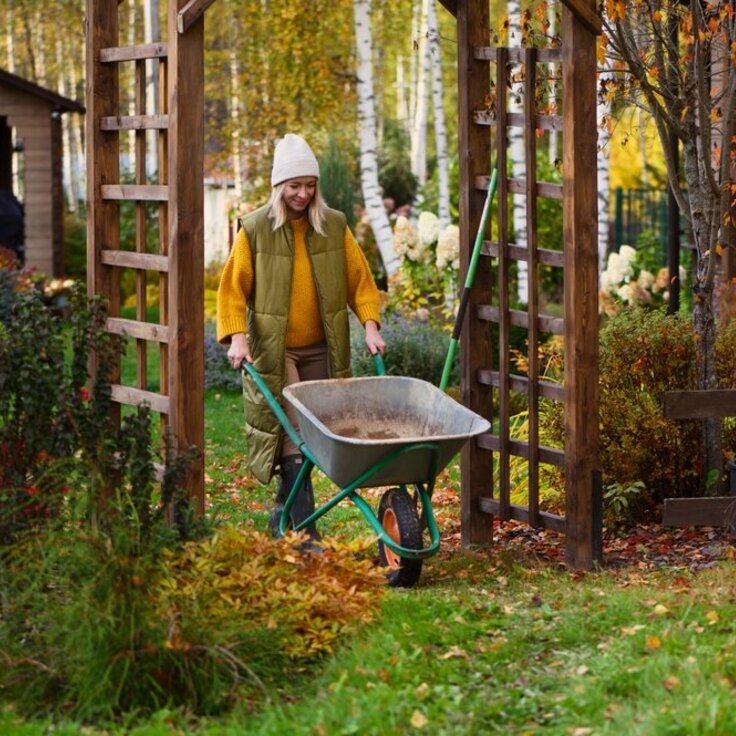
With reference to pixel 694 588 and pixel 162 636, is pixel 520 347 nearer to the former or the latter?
pixel 694 588

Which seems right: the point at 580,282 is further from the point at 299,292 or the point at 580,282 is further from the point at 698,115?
the point at 698,115

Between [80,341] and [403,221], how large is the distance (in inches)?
298

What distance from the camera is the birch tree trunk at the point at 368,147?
1680cm

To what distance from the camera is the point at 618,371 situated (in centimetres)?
750

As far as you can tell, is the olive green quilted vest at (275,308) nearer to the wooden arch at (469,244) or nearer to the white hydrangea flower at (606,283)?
the wooden arch at (469,244)

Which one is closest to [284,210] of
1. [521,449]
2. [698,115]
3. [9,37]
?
[521,449]

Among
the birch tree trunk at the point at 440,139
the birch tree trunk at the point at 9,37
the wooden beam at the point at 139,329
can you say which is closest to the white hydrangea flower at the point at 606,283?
the birch tree trunk at the point at 440,139

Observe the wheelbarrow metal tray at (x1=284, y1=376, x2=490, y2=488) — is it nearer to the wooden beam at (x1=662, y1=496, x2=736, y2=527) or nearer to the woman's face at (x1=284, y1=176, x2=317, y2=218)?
the woman's face at (x1=284, y1=176, x2=317, y2=218)

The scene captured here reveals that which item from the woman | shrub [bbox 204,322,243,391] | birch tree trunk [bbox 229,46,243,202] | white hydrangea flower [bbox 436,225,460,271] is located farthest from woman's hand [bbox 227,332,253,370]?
birch tree trunk [bbox 229,46,243,202]

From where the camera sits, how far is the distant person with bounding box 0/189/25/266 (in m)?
19.4

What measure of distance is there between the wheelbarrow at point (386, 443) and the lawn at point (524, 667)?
24 cm

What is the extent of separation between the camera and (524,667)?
4.90m

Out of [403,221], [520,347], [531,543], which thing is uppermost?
[403,221]

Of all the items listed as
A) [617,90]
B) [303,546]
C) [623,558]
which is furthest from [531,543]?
[617,90]
